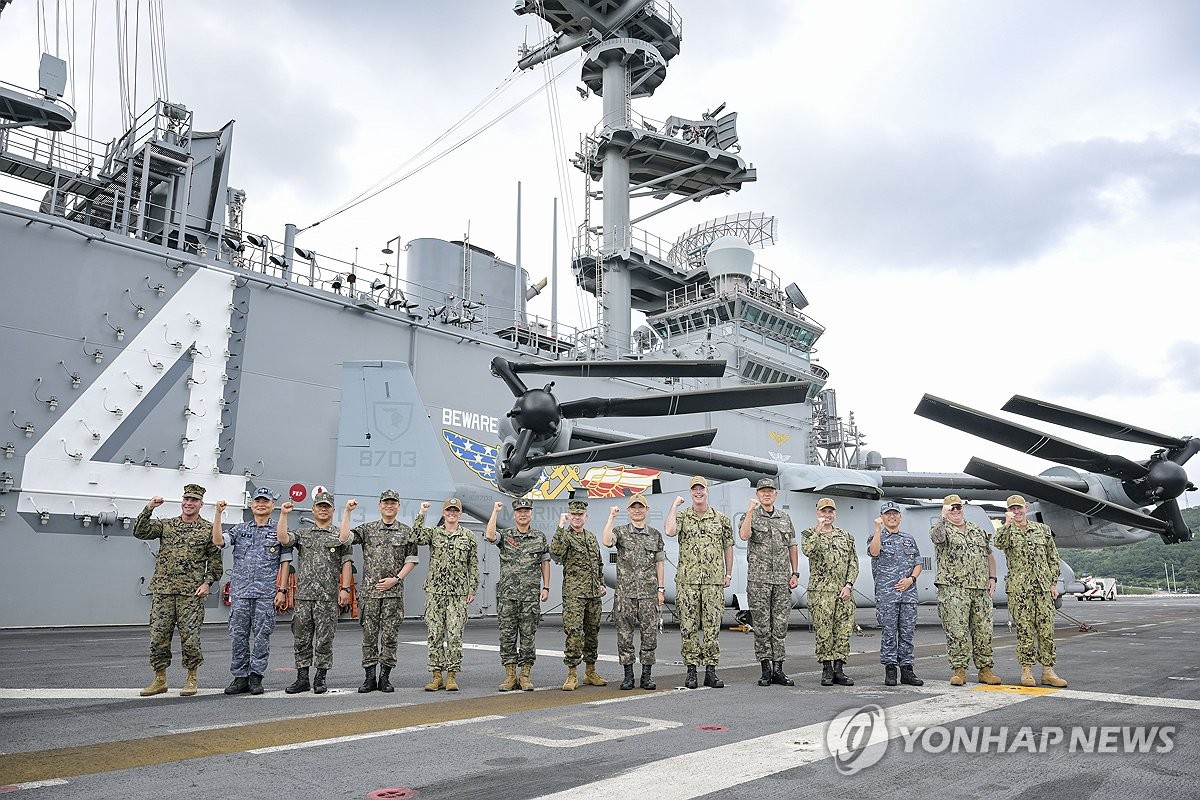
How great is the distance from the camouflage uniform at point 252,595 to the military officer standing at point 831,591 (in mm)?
5146

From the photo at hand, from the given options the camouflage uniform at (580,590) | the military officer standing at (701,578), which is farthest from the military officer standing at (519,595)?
the military officer standing at (701,578)

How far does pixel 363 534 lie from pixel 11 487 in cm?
946

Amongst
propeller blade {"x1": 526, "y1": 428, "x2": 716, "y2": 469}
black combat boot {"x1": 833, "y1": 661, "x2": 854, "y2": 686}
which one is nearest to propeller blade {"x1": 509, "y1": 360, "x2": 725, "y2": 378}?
propeller blade {"x1": 526, "y1": 428, "x2": 716, "y2": 469}

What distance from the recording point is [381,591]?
23.1ft

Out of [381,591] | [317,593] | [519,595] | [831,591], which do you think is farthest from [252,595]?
[831,591]

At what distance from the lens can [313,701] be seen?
6.23m

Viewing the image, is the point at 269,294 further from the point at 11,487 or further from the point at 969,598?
the point at 969,598

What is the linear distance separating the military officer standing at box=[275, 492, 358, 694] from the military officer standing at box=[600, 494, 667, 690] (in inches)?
98.7

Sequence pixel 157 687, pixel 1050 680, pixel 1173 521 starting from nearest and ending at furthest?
pixel 157 687 → pixel 1050 680 → pixel 1173 521

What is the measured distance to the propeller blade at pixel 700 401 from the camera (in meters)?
9.23

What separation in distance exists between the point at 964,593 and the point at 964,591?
3 centimetres

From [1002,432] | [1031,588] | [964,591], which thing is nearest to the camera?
[1031,588]

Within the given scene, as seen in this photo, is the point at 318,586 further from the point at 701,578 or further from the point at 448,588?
the point at 701,578

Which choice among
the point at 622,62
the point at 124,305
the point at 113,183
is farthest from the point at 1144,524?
the point at 622,62
